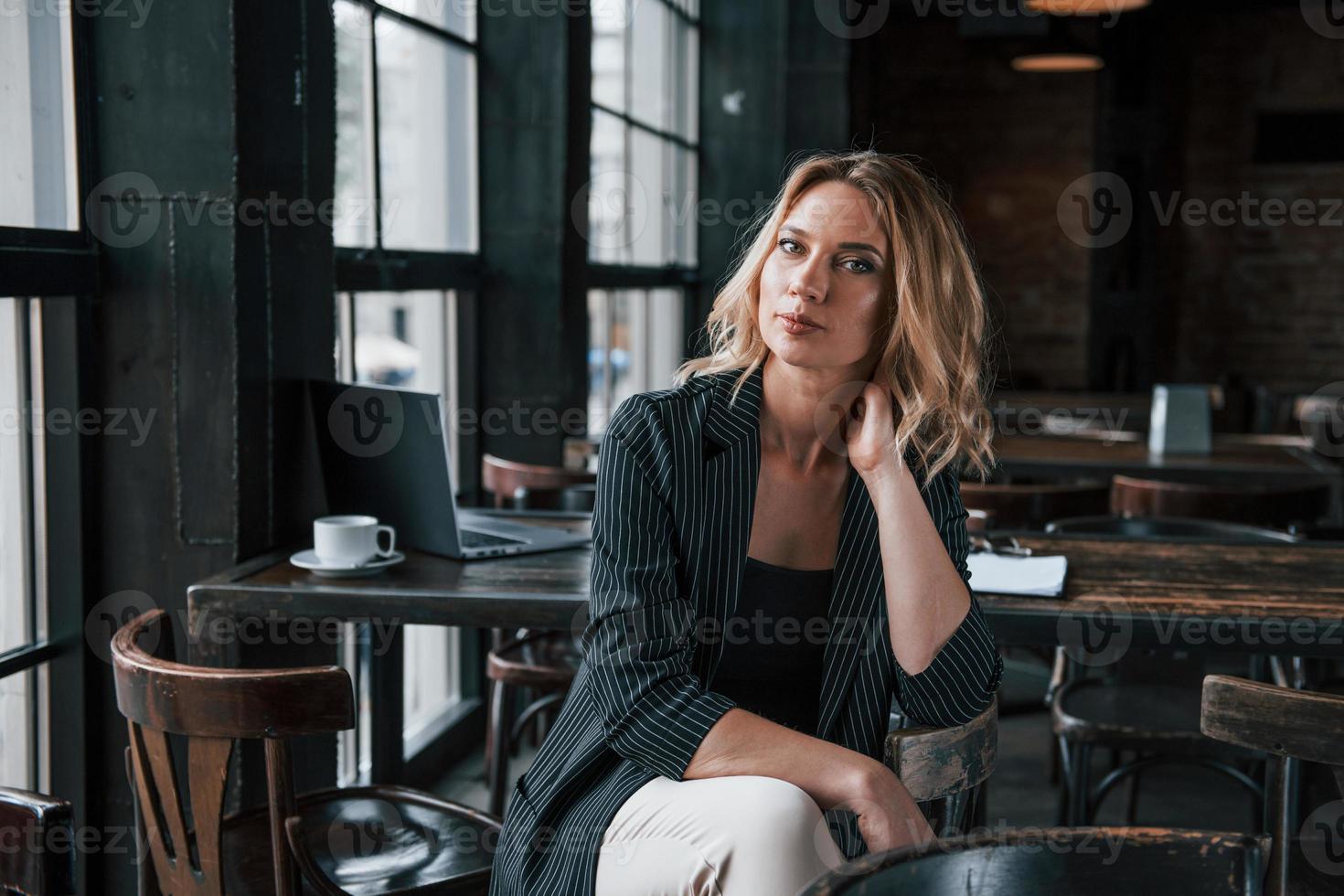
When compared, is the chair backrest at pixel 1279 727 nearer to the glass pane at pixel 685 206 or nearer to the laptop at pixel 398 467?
the laptop at pixel 398 467

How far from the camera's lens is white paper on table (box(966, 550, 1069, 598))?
2.03 metres

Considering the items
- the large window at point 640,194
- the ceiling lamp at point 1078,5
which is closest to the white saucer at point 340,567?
the large window at point 640,194

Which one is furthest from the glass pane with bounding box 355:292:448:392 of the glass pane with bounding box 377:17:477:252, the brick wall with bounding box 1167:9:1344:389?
the brick wall with bounding box 1167:9:1344:389

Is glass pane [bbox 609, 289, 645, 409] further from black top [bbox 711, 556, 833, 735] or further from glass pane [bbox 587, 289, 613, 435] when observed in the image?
black top [bbox 711, 556, 833, 735]

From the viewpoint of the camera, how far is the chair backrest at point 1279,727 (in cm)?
144

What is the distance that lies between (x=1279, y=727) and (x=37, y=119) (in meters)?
1.90

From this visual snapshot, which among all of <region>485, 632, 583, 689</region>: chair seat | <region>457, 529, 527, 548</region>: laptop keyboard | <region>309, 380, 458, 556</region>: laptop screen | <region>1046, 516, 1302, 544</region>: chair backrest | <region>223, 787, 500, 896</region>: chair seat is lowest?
<region>223, 787, 500, 896</region>: chair seat

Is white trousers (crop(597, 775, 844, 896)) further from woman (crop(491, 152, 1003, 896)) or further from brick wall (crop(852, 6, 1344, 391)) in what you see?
brick wall (crop(852, 6, 1344, 391))

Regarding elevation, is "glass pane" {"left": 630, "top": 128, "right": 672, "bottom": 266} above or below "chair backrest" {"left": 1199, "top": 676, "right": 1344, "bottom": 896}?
above

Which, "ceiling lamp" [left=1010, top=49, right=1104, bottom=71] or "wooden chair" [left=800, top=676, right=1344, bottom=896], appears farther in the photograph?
"ceiling lamp" [left=1010, top=49, right=1104, bottom=71]

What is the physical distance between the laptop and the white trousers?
83cm

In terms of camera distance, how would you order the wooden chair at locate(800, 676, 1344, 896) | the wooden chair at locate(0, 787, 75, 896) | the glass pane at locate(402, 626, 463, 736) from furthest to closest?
the glass pane at locate(402, 626, 463, 736), the wooden chair at locate(0, 787, 75, 896), the wooden chair at locate(800, 676, 1344, 896)

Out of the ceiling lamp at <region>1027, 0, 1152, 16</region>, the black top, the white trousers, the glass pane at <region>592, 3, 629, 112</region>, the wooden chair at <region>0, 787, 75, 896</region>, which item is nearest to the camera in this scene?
the wooden chair at <region>0, 787, 75, 896</region>

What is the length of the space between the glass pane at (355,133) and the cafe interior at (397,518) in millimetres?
12
